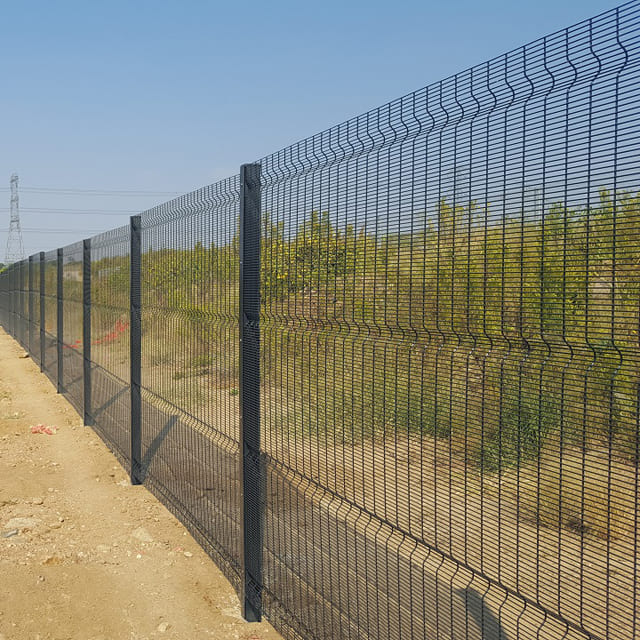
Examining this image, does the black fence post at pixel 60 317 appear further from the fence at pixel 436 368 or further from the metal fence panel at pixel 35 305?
the fence at pixel 436 368

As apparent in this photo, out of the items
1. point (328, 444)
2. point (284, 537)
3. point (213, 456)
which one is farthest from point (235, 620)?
point (328, 444)

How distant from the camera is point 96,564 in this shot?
5418 millimetres

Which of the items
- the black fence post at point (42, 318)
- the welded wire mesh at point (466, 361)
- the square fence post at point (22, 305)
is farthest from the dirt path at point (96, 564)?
the square fence post at point (22, 305)

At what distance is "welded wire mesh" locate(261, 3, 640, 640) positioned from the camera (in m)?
2.18

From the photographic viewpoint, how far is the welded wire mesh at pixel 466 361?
2.18 metres

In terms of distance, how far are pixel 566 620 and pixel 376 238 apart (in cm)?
164

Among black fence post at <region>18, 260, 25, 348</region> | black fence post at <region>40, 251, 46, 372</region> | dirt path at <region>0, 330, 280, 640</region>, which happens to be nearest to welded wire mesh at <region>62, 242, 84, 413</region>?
dirt path at <region>0, 330, 280, 640</region>

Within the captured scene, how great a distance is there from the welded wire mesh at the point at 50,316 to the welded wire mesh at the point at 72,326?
1194 millimetres

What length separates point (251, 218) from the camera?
4559mm

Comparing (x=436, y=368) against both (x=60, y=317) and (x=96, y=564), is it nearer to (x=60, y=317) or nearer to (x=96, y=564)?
(x=96, y=564)

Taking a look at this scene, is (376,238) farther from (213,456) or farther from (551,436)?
(213,456)

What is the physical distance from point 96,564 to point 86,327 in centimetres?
542

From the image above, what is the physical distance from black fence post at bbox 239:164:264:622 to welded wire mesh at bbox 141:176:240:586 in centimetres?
24

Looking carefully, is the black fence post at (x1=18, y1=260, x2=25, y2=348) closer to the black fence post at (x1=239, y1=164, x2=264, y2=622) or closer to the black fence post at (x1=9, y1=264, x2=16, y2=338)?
the black fence post at (x1=9, y1=264, x2=16, y2=338)
